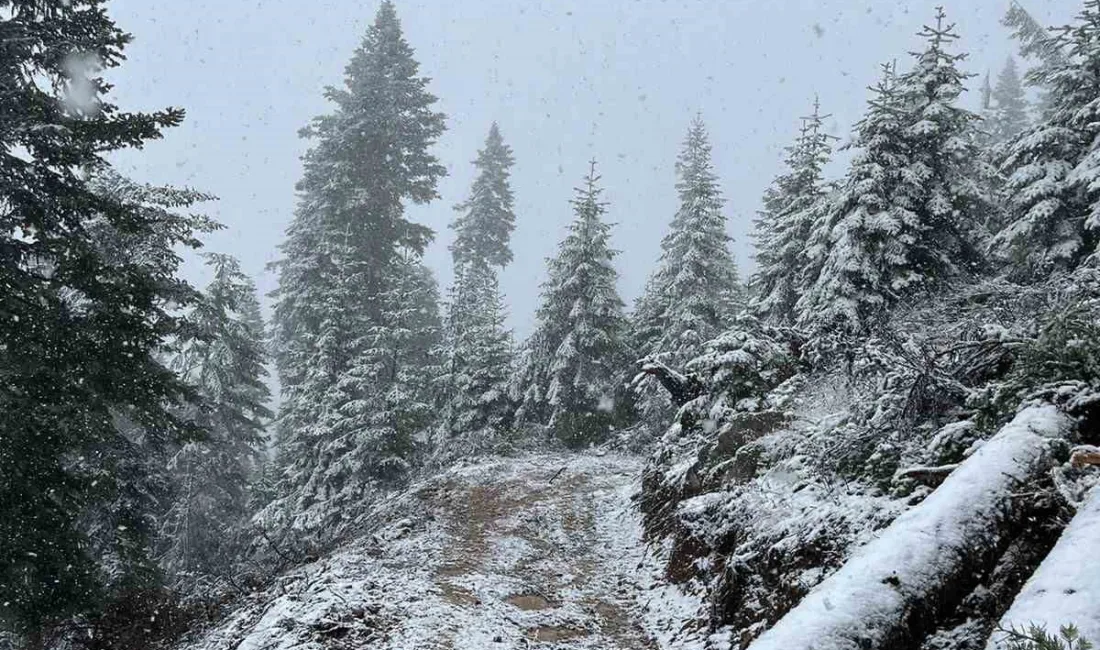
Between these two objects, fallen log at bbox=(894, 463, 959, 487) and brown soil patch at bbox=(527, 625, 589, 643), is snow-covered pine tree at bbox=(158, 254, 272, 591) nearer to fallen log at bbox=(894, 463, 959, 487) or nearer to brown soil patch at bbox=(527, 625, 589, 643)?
brown soil patch at bbox=(527, 625, 589, 643)

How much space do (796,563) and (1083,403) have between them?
3.01 metres

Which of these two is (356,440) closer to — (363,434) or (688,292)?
(363,434)

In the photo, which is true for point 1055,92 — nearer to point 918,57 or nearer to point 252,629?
point 918,57

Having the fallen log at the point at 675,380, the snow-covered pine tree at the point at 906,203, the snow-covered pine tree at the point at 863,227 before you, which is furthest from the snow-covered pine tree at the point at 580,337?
the snow-covered pine tree at the point at 863,227

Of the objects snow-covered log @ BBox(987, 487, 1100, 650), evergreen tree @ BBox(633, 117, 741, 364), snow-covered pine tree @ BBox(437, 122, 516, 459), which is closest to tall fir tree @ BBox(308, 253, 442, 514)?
snow-covered pine tree @ BBox(437, 122, 516, 459)

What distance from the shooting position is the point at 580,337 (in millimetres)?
24203

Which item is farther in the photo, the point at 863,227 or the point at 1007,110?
the point at 1007,110

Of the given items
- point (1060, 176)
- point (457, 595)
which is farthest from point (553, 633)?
point (1060, 176)

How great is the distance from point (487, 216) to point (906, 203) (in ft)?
96.3

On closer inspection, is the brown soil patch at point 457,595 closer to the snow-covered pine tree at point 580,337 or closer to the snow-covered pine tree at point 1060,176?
the snow-covered pine tree at point 1060,176

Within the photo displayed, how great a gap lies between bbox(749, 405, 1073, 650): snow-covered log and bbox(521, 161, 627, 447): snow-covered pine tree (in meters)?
18.4

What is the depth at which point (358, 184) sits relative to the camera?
2934 centimetres

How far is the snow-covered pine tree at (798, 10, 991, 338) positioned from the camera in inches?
588

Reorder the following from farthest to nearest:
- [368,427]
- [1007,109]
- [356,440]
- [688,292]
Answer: [1007,109] < [688,292] < [368,427] < [356,440]
